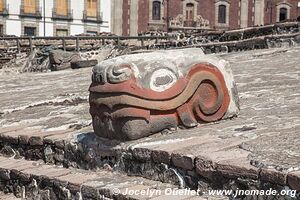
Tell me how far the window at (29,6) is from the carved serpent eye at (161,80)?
3151 centimetres

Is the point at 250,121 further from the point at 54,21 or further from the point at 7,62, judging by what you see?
the point at 54,21

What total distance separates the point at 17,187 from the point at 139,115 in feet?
3.35

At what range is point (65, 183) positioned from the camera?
10.6ft

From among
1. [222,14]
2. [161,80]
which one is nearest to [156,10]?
[222,14]

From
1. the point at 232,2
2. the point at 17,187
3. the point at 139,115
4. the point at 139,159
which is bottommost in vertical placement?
the point at 17,187

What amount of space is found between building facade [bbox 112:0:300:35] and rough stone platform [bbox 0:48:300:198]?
2943 cm

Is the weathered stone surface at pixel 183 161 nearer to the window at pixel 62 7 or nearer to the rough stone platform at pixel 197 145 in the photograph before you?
the rough stone platform at pixel 197 145

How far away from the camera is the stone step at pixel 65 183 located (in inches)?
115

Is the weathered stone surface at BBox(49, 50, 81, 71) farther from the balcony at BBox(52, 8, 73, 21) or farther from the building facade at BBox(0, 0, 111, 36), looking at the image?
the balcony at BBox(52, 8, 73, 21)

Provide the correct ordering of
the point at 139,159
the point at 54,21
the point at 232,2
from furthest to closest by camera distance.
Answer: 1. the point at 232,2
2. the point at 54,21
3. the point at 139,159

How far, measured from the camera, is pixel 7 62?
17.2 m

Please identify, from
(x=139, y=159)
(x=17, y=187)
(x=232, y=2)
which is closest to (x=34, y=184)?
(x=17, y=187)

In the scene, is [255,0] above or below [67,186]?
above

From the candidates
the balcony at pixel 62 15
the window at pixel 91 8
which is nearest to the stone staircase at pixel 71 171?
the balcony at pixel 62 15
